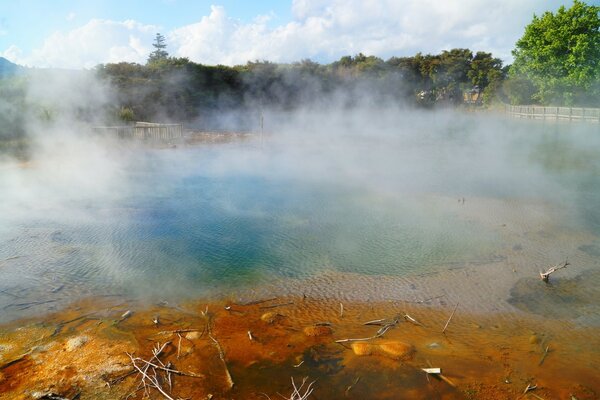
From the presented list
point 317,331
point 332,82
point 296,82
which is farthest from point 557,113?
point 317,331

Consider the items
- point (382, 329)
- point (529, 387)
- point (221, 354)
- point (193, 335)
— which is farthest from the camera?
point (382, 329)

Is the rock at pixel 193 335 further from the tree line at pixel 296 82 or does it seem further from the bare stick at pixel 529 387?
the tree line at pixel 296 82

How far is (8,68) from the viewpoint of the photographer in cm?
1520

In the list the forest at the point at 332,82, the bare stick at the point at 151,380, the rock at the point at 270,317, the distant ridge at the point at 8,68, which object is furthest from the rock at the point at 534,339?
the distant ridge at the point at 8,68

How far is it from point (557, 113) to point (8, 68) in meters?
25.2

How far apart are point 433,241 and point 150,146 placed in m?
11.1

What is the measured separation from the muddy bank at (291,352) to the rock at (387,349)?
11 mm

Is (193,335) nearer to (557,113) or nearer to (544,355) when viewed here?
(544,355)

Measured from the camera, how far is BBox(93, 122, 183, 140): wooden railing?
528 inches

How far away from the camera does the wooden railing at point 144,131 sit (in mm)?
13416

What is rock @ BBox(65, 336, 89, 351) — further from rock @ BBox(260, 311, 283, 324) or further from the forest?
the forest

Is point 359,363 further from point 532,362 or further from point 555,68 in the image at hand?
point 555,68

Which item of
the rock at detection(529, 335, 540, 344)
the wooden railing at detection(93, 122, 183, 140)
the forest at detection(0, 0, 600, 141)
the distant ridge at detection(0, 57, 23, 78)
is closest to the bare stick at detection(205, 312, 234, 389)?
the rock at detection(529, 335, 540, 344)

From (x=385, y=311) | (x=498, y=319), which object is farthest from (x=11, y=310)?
(x=498, y=319)
